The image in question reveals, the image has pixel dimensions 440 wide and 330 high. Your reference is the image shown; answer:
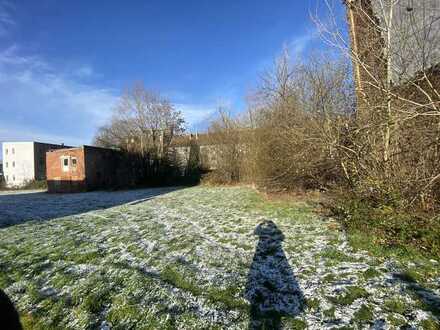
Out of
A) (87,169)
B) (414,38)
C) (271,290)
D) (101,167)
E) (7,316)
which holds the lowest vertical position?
(271,290)

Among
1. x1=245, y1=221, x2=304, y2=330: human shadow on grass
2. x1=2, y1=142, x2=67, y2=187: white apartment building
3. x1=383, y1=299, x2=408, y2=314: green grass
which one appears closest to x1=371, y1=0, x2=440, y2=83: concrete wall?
x1=383, y1=299, x2=408, y2=314: green grass

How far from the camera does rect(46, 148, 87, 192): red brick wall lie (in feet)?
76.4

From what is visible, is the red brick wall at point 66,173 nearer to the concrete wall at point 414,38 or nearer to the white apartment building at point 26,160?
the concrete wall at point 414,38

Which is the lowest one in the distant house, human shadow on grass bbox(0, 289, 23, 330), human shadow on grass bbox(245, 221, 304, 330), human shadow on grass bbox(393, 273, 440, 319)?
human shadow on grass bbox(245, 221, 304, 330)

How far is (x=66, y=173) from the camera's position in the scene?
23938 millimetres

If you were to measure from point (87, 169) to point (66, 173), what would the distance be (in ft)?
6.90

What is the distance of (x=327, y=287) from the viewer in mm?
3766

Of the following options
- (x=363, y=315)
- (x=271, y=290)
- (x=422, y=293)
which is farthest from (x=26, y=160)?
(x=422, y=293)

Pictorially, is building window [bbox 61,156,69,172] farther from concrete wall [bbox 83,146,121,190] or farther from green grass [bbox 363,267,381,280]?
green grass [bbox 363,267,381,280]

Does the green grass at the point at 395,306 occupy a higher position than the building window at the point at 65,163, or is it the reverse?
the building window at the point at 65,163

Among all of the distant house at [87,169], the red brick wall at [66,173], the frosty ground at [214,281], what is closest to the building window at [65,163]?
the distant house at [87,169]

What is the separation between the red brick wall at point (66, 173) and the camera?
2330 centimetres

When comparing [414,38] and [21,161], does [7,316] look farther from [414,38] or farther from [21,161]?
[21,161]

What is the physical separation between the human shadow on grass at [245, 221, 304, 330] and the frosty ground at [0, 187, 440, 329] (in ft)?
0.05
